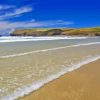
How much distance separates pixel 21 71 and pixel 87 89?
3417 mm

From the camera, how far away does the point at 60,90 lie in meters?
6.61

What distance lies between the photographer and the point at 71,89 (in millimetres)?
6672

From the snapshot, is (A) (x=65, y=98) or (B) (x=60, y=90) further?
(B) (x=60, y=90)

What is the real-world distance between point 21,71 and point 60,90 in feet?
10.3

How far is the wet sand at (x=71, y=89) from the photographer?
6.00 metres

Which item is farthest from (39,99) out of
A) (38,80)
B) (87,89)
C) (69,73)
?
(69,73)

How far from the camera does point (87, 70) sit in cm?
966

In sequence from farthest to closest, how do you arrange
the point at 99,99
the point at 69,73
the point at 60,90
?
the point at 69,73
the point at 60,90
the point at 99,99

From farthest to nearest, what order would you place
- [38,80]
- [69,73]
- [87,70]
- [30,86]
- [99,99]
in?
[87,70] → [69,73] → [38,80] → [30,86] → [99,99]

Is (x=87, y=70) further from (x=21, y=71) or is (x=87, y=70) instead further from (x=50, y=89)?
(x=50, y=89)

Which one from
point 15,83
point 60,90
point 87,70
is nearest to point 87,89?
point 60,90

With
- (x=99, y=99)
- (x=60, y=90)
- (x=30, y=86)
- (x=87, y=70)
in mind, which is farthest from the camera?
(x=87, y=70)

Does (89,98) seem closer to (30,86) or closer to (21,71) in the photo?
(30,86)

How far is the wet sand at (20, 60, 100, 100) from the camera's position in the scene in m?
6.00
